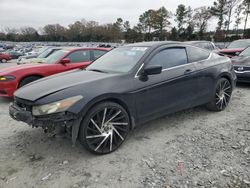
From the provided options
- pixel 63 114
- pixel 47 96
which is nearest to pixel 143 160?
pixel 63 114

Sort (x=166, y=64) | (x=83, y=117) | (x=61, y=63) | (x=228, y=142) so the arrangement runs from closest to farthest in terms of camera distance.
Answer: (x=83, y=117)
(x=228, y=142)
(x=166, y=64)
(x=61, y=63)

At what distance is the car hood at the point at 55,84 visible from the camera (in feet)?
10.7

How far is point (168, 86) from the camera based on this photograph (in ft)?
13.1

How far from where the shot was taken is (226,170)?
9.80ft

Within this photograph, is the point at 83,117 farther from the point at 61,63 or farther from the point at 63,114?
the point at 61,63

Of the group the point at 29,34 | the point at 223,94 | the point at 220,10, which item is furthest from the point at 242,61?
the point at 29,34

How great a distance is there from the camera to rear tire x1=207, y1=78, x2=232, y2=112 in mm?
4968

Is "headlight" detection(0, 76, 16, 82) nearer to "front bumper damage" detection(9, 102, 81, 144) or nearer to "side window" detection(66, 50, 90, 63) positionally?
"side window" detection(66, 50, 90, 63)

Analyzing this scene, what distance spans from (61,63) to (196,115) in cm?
404

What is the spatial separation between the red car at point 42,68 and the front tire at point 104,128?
2.84m

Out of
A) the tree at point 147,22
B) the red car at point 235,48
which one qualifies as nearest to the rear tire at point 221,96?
the red car at point 235,48

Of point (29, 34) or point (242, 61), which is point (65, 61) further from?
point (29, 34)

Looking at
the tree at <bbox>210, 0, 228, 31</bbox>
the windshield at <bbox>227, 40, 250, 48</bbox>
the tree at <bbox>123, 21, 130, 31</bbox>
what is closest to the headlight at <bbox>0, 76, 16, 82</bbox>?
the windshield at <bbox>227, 40, 250, 48</bbox>

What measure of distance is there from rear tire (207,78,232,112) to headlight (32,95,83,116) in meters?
3.06
